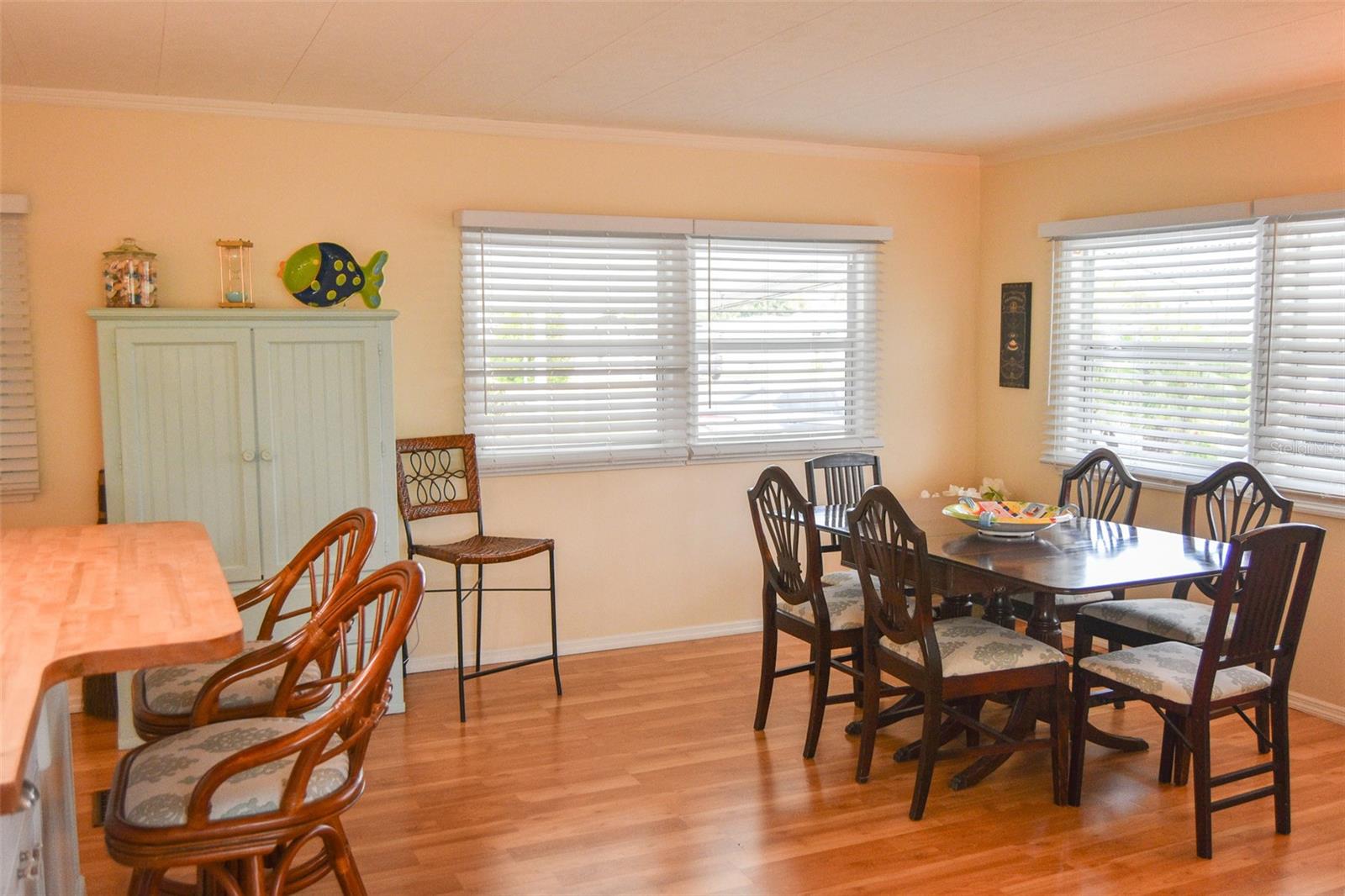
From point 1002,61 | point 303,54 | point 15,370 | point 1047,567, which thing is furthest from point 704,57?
point 15,370

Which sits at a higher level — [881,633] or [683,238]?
[683,238]

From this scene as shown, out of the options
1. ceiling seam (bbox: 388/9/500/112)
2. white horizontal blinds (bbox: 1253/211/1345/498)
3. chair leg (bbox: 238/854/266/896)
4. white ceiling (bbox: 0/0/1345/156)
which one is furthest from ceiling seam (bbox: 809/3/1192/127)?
chair leg (bbox: 238/854/266/896)

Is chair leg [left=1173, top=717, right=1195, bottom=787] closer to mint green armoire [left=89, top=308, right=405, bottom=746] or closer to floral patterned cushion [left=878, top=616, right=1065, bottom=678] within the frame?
floral patterned cushion [left=878, top=616, right=1065, bottom=678]

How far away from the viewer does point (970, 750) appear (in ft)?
11.6

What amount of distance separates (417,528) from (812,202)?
2.48 m

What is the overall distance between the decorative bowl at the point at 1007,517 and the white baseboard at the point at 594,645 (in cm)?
170

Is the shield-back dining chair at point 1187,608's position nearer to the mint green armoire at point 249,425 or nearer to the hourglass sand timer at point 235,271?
the mint green armoire at point 249,425

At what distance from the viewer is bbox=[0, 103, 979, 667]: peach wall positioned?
4.29 m

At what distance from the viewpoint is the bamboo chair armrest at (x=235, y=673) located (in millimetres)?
2535

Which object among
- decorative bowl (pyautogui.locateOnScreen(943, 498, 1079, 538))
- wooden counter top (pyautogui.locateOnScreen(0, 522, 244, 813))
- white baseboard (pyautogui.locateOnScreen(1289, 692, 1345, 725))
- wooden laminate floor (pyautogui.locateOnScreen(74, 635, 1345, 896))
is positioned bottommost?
wooden laminate floor (pyautogui.locateOnScreen(74, 635, 1345, 896))

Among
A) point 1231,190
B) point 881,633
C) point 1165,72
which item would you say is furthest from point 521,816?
point 1231,190

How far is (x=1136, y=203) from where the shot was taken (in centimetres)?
502

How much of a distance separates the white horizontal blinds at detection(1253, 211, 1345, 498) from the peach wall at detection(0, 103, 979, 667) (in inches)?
69.6

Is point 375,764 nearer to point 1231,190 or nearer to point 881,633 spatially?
point 881,633
